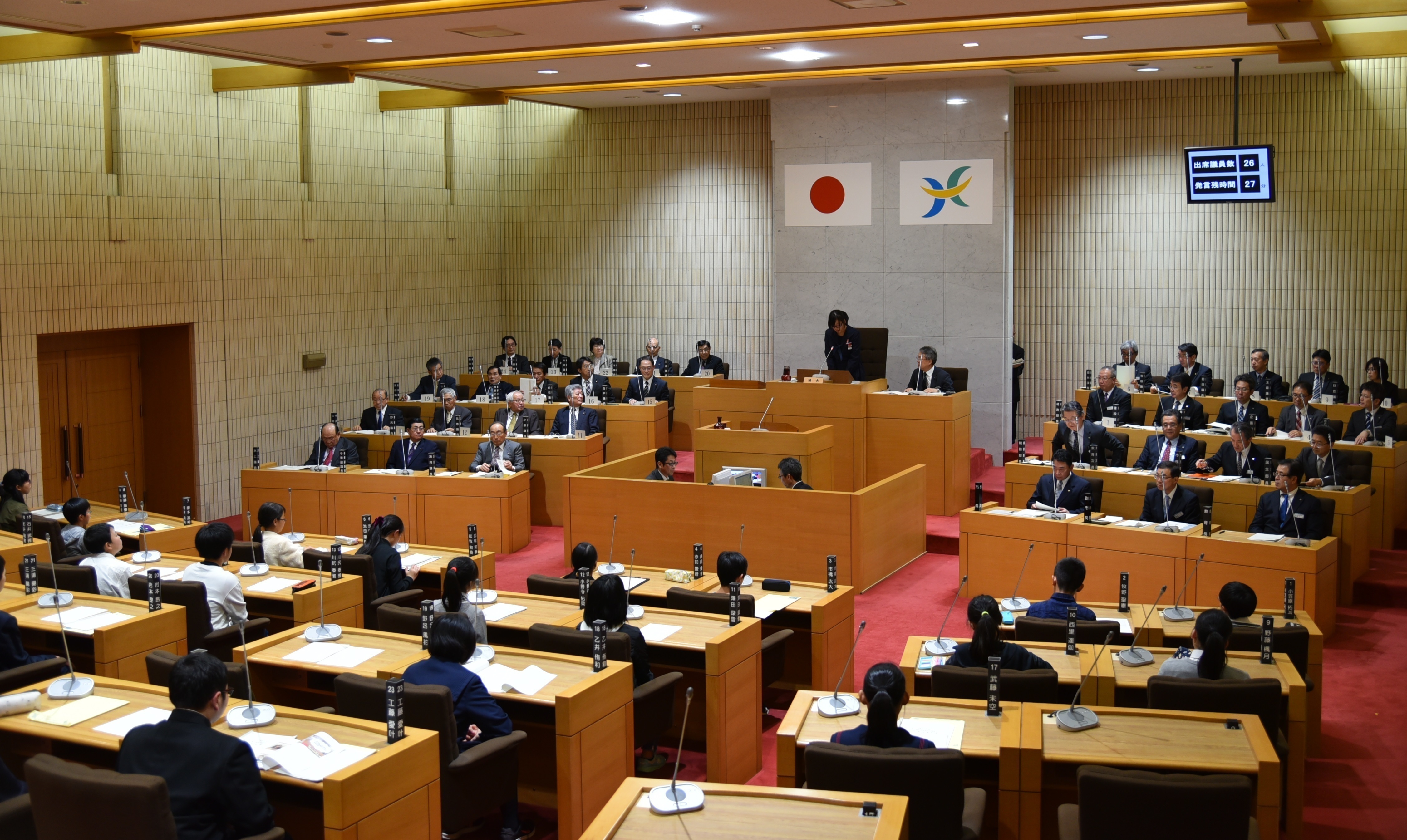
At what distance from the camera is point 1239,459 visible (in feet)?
32.2

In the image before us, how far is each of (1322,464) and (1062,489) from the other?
1996 mm

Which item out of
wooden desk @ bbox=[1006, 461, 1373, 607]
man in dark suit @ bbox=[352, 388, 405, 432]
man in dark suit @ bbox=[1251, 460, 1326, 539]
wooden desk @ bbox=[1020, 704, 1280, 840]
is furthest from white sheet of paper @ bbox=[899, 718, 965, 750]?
man in dark suit @ bbox=[352, 388, 405, 432]

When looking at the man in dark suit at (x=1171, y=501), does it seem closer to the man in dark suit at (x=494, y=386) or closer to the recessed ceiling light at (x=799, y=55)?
the recessed ceiling light at (x=799, y=55)

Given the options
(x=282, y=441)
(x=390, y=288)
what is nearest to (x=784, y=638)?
(x=282, y=441)

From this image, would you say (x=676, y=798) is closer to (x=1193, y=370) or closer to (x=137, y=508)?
(x=137, y=508)

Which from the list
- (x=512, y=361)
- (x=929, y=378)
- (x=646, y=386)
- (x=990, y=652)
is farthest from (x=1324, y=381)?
(x=512, y=361)

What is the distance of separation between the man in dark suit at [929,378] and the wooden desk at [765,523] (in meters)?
1.59

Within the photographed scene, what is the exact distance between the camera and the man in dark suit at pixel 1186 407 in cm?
1133

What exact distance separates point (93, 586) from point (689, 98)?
9985 mm

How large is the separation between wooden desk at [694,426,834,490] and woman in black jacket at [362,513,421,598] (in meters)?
3.35

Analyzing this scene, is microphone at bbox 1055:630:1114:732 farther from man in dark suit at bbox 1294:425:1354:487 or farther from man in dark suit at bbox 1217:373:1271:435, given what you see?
man in dark suit at bbox 1217:373:1271:435

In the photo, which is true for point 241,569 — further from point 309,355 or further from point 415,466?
point 309,355

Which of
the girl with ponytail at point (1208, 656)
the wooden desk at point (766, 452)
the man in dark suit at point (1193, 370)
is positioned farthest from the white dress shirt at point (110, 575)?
the man in dark suit at point (1193, 370)

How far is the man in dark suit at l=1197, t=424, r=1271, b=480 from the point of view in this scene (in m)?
9.70
